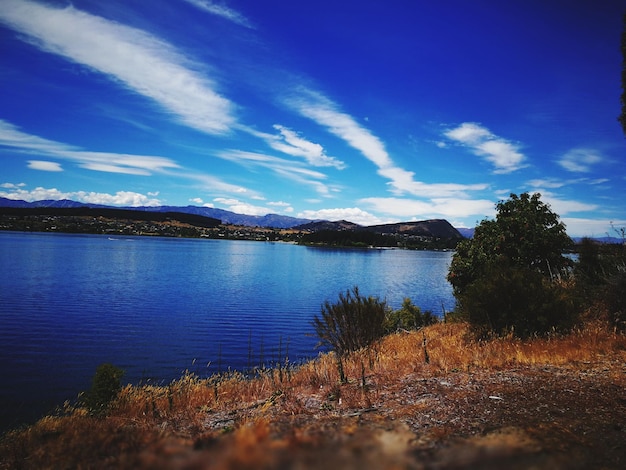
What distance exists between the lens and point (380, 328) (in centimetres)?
1673

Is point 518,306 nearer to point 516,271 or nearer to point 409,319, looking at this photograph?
point 516,271

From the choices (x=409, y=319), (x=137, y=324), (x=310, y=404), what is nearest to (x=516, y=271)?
(x=310, y=404)

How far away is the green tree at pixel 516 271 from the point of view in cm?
1370

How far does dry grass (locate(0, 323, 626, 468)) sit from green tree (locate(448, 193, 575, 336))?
3.57 ft

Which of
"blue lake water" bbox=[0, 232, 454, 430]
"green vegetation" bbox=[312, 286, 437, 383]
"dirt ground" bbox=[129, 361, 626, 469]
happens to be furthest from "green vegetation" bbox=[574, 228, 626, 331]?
"blue lake water" bbox=[0, 232, 454, 430]

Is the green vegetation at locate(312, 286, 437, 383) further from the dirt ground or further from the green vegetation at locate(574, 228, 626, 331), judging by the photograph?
the green vegetation at locate(574, 228, 626, 331)

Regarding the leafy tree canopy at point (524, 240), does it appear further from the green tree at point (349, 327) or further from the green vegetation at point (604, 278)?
the green tree at point (349, 327)

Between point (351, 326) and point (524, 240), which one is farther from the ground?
point (524, 240)

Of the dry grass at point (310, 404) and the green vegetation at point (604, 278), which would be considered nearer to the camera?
the dry grass at point (310, 404)

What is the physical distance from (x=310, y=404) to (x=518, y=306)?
988 cm

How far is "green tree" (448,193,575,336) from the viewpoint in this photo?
13.7 meters

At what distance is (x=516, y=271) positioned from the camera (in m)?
14.9

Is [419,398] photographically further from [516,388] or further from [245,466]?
[245,466]

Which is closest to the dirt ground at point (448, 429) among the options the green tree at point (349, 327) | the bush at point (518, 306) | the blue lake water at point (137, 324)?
the bush at point (518, 306)
